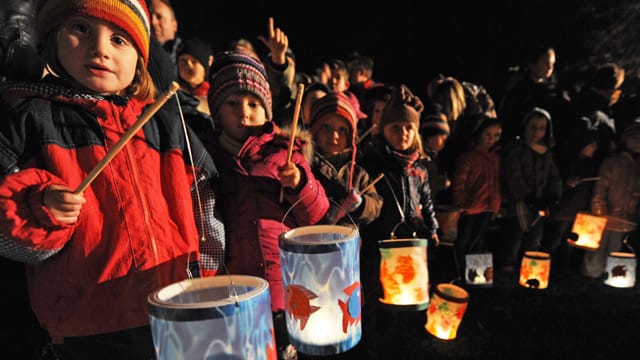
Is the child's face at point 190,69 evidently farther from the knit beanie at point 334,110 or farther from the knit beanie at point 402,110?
the knit beanie at point 402,110

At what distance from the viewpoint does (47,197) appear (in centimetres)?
93

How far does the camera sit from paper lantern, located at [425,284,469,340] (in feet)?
8.71

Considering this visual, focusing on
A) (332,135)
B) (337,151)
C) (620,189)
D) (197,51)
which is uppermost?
(197,51)

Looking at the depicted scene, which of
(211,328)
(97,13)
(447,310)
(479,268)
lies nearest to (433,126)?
(479,268)

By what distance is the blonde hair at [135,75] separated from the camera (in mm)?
1146

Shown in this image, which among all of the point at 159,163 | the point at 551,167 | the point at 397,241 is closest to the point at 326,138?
the point at 397,241

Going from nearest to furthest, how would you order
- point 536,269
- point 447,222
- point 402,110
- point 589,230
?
point 402,110
point 536,269
point 589,230
point 447,222

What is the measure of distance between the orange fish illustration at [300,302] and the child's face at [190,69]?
2.14 meters

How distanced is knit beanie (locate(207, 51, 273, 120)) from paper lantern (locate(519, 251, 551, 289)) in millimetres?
3124

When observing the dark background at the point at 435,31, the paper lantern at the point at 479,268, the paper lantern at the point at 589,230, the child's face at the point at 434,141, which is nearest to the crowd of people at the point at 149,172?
the paper lantern at the point at 479,268

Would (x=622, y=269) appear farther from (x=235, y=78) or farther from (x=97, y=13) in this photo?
(x=97, y=13)

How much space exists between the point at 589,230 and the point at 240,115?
12.2 feet

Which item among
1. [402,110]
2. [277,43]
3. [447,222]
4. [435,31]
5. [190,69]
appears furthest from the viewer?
[435,31]

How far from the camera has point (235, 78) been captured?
162 centimetres
